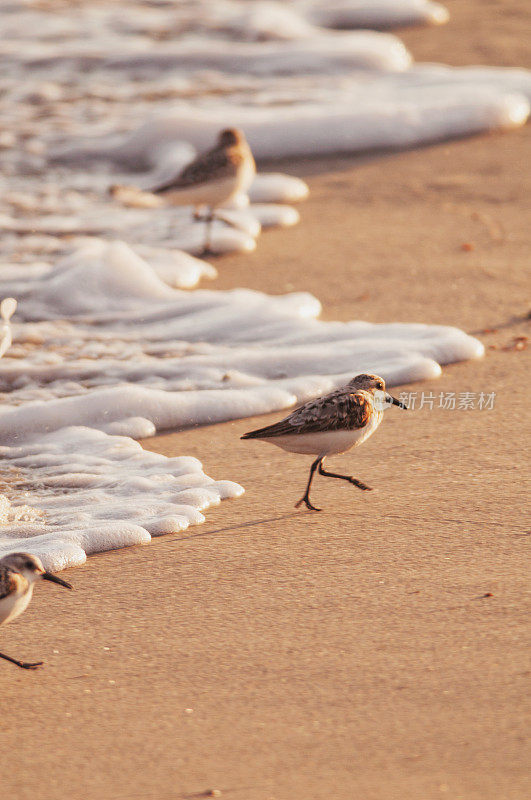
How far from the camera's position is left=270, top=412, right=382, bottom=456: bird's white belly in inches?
154

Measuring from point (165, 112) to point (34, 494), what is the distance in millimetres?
5953

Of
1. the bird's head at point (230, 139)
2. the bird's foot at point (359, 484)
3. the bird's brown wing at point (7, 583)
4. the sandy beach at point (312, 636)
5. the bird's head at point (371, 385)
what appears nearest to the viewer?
the sandy beach at point (312, 636)

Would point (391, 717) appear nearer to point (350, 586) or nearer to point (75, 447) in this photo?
point (350, 586)

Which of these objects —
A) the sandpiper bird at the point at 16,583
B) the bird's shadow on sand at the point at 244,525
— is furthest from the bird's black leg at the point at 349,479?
the sandpiper bird at the point at 16,583

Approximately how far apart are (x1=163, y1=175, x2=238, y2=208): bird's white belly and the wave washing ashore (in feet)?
0.63

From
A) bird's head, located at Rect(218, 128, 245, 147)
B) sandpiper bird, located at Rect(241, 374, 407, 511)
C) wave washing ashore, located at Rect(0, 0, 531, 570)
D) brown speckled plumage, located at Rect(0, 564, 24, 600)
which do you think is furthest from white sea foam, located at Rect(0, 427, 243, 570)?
bird's head, located at Rect(218, 128, 245, 147)

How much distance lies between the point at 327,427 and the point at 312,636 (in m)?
0.96

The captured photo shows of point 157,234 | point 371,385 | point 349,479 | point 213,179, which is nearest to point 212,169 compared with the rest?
point 213,179

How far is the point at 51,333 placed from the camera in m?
5.98

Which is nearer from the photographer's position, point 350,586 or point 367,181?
point 350,586

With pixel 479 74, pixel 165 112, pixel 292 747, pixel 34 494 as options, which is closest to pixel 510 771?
pixel 292 747

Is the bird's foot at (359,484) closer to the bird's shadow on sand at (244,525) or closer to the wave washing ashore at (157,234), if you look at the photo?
the bird's shadow on sand at (244,525)

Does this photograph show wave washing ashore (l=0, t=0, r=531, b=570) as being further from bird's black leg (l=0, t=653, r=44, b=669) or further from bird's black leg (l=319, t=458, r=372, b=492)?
bird's black leg (l=0, t=653, r=44, b=669)

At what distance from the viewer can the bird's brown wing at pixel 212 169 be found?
719cm
